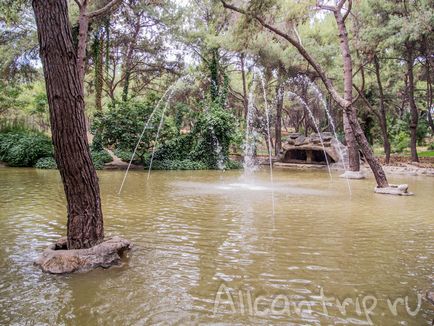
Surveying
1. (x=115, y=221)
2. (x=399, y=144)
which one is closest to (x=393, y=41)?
(x=115, y=221)

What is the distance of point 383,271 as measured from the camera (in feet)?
11.7

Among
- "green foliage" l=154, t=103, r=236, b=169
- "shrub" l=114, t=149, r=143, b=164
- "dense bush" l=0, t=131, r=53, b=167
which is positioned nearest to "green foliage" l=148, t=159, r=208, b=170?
"green foliage" l=154, t=103, r=236, b=169

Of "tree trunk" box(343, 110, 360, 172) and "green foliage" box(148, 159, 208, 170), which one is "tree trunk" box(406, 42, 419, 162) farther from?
"green foliage" box(148, 159, 208, 170)

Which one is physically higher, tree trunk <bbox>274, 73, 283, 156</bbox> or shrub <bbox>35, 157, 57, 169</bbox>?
tree trunk <bbox>274, 73, 283, 156</bbox>

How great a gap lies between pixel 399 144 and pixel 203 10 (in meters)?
18.0

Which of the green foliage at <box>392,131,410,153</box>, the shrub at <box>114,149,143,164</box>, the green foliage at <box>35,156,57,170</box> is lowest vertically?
the green foliage at <box>35,156,57,170</box>

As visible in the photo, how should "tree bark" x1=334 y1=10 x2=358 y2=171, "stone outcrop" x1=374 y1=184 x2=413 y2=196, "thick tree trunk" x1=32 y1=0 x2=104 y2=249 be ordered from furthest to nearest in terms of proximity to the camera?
"tree bark" x1=334 y1=10 x2=358 y2=171
"stone outcrop" x1=374 y1=184 x2=413 y2=196
"thick tree trunk" x1=32 y1=0 x2=104 y2=249

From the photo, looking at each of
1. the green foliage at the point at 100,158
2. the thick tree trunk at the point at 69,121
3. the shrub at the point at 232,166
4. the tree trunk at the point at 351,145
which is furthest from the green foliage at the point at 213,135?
the thick tree trunk at the point at 69,121

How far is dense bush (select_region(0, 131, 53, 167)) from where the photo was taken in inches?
640

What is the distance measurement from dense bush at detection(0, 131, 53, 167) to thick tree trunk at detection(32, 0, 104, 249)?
14.2 meters

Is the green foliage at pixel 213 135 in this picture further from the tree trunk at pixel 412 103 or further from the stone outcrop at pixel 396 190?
the stone outcrop at pixel 396 190

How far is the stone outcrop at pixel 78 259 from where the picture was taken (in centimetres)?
341

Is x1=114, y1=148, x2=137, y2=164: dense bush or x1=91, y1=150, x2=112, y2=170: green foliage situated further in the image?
x1=114, y1=148, x2=137, y2=164: dense bush

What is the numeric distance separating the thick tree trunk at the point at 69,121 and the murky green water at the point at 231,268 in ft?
1.75
